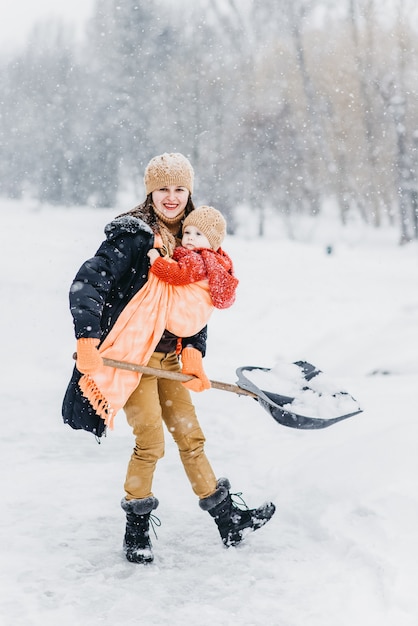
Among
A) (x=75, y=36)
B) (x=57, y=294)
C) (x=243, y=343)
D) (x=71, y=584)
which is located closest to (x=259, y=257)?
(x=57, y=294)

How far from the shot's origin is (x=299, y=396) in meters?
3.29

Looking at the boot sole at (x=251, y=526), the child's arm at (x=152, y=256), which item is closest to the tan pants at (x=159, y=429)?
the boot sole at (x=251, y=526)

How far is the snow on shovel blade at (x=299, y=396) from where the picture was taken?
307 cm

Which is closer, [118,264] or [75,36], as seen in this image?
[118,264]

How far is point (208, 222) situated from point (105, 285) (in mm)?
579

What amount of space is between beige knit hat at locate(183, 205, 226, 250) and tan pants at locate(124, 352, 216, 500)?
590 mm

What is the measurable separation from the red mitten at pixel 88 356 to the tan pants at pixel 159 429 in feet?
1.13

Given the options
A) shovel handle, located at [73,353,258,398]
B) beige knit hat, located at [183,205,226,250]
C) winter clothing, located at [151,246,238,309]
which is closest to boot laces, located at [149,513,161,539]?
shovel handle, located at [73,353,258,398]

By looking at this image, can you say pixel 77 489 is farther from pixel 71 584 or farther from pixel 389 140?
pixel 389 140

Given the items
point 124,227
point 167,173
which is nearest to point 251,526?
point 124,227

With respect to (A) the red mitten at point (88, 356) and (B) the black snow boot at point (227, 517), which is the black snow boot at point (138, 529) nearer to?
→ (B) the black snow boot at point (227, 517)

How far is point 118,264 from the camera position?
273 centimetres

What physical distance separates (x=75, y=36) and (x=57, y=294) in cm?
3148

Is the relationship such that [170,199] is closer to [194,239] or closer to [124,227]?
[194,239]
